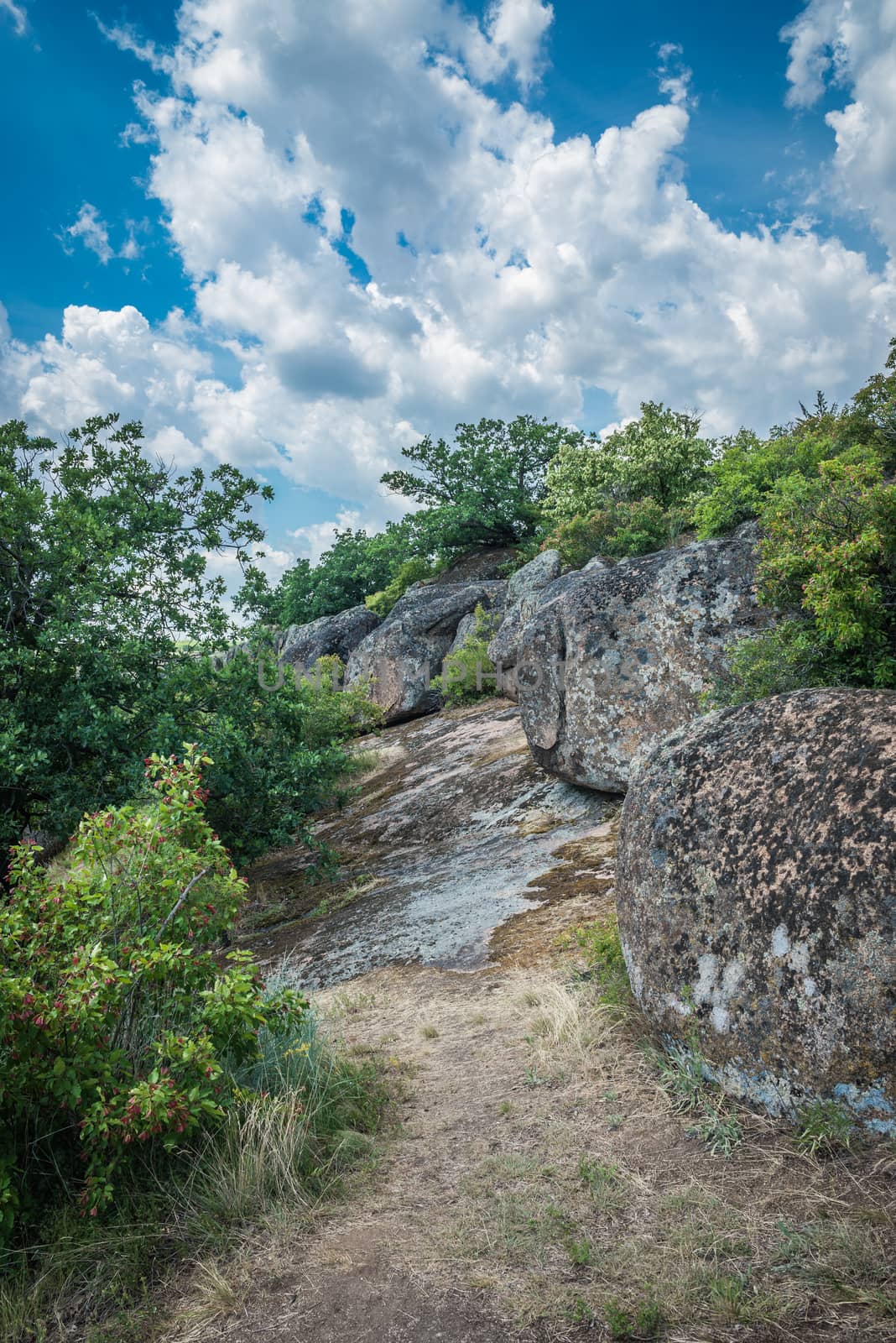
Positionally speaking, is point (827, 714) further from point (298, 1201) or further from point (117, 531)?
point (117, 531)

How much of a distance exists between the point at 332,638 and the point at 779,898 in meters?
25.9

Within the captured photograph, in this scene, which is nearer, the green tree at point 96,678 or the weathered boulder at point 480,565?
the green tree at point 96,678

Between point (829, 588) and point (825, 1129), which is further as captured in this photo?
point (829, 588)

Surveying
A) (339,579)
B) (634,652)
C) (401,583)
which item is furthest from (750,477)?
(339,579)

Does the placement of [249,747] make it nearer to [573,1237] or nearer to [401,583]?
[573,1237]

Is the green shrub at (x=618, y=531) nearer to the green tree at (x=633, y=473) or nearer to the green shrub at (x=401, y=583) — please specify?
the green tree at (x=633, y=473)

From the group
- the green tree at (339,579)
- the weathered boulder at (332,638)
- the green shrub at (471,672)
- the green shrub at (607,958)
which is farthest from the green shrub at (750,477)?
the green tree at (339,579)

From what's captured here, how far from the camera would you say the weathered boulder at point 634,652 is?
859 cm

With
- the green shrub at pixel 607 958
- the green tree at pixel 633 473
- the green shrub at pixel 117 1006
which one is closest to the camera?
the green shrub at pixel 117 1006

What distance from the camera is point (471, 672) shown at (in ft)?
59.2

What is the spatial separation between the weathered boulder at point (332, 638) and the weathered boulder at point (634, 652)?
18627mm

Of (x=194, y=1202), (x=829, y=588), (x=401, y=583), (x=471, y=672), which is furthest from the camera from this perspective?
(x=401, y=583)

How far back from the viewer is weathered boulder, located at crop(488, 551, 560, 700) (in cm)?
1609

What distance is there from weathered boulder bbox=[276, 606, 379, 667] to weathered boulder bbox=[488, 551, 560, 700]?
993 cm
